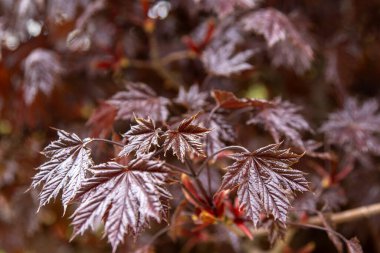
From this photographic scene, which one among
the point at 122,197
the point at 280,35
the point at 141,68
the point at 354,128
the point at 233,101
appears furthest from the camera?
the point at 141,68

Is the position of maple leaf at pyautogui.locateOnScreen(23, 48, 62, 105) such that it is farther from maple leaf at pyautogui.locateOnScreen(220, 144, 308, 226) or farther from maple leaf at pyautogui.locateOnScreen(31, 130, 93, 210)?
maple leaf at pyautogui.locateOnScreen(220, 144, 308, 226)

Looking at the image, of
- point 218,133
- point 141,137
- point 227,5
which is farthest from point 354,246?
point 227,5

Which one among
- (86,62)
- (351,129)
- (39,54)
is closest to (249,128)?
(351,129)

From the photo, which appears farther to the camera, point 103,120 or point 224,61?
point 224,61

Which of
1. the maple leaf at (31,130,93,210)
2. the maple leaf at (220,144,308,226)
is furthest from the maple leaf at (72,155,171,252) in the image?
the maple leaf at (220,144,308,226)

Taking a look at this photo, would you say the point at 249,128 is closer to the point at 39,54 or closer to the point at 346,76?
the point at 346,76

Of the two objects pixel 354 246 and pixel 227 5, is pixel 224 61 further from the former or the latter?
pixel 354 246
